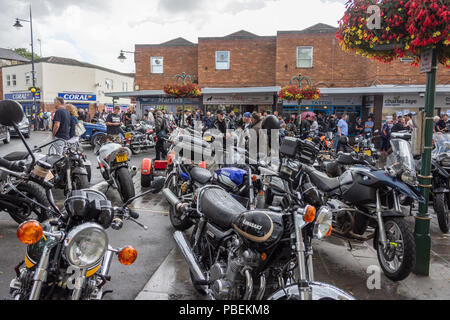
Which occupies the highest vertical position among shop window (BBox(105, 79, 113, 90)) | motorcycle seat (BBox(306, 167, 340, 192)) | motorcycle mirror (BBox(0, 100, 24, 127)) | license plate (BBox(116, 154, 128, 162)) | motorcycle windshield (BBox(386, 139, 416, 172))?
shop window (BBox(105, 79, 113, 90))

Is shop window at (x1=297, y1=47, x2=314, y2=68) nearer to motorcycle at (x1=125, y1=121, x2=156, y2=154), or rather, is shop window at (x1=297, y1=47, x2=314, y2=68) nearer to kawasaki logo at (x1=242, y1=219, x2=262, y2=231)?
motorcycle at (x1=125, y1=121, x2=156, y2=154)

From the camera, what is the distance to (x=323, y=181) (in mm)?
4594

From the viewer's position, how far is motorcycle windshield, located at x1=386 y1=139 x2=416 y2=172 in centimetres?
404

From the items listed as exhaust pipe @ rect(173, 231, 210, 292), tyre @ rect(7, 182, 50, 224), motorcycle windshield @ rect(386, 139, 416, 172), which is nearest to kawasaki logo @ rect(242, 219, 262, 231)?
exhaust pipe @ rect(173, 231, 210, 292)

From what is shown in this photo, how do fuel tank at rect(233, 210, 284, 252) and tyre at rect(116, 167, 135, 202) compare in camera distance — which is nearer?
fuel tank at rect(233, 210, 284, 252)

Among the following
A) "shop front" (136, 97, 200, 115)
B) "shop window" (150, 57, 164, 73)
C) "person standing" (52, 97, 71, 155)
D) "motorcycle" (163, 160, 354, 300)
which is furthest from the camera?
"shop window" (150, 57, 164, 73)

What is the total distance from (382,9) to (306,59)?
19.3 meters

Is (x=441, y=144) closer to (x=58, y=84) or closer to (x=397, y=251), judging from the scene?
(x=397, y=251)

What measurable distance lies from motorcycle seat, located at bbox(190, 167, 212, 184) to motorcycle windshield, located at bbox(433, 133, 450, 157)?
14.1 feet

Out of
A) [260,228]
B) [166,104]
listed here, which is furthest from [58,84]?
[260,228]

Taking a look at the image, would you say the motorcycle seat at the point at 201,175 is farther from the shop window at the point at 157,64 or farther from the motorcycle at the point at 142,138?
the shop window at the point at 157,64

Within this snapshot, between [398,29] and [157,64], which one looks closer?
[398,29]

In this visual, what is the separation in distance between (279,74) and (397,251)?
19.6m
